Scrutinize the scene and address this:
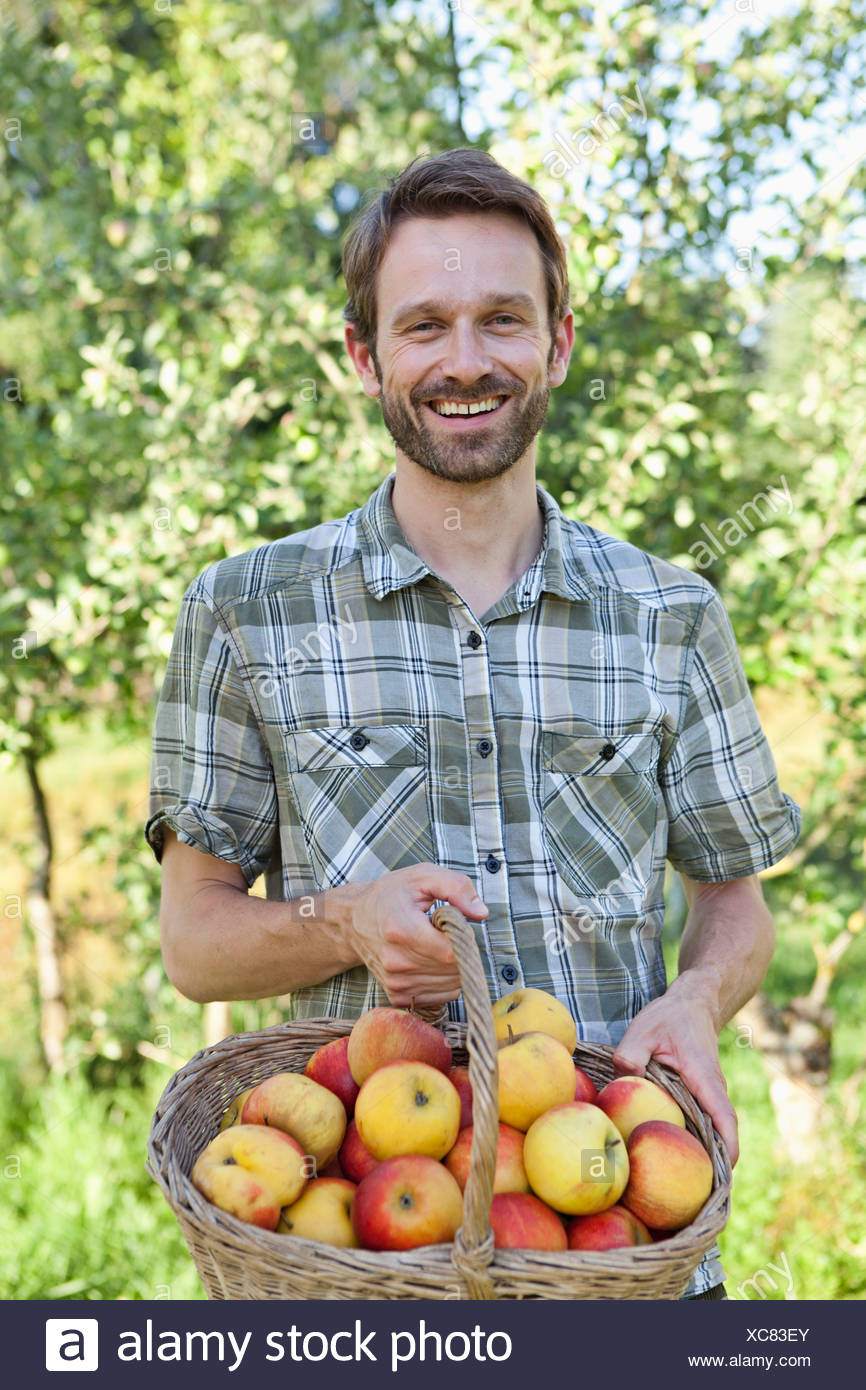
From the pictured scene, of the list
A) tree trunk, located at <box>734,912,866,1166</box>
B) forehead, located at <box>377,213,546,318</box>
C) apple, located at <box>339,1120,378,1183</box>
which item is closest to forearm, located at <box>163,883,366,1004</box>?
apple, located at <box>339,1120,378,1183</box>

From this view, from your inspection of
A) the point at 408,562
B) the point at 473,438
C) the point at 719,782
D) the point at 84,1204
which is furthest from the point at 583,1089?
the point at 84,1204

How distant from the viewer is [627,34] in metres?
3.01

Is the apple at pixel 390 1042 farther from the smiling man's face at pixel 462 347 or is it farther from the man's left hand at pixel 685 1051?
the smiling man's face at pixel 462 347

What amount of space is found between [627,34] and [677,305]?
0.65 m

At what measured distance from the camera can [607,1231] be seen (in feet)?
4.30

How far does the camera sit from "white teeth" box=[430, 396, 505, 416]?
1.83 metres

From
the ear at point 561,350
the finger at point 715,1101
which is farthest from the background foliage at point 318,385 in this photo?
the finger at point 715,1101

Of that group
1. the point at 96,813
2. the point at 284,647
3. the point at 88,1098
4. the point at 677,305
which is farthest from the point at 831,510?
the point at 96,813

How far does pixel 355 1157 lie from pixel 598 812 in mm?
659

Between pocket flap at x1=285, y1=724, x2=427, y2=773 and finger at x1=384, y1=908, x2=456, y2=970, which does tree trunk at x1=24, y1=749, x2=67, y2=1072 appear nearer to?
pocket flap at x1=285, y1=724, x2=427, y2=773

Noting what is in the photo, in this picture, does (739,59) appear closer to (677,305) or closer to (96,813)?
(677,305)

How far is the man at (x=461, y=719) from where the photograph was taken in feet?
5.86

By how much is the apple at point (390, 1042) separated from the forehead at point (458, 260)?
1.02 meters
